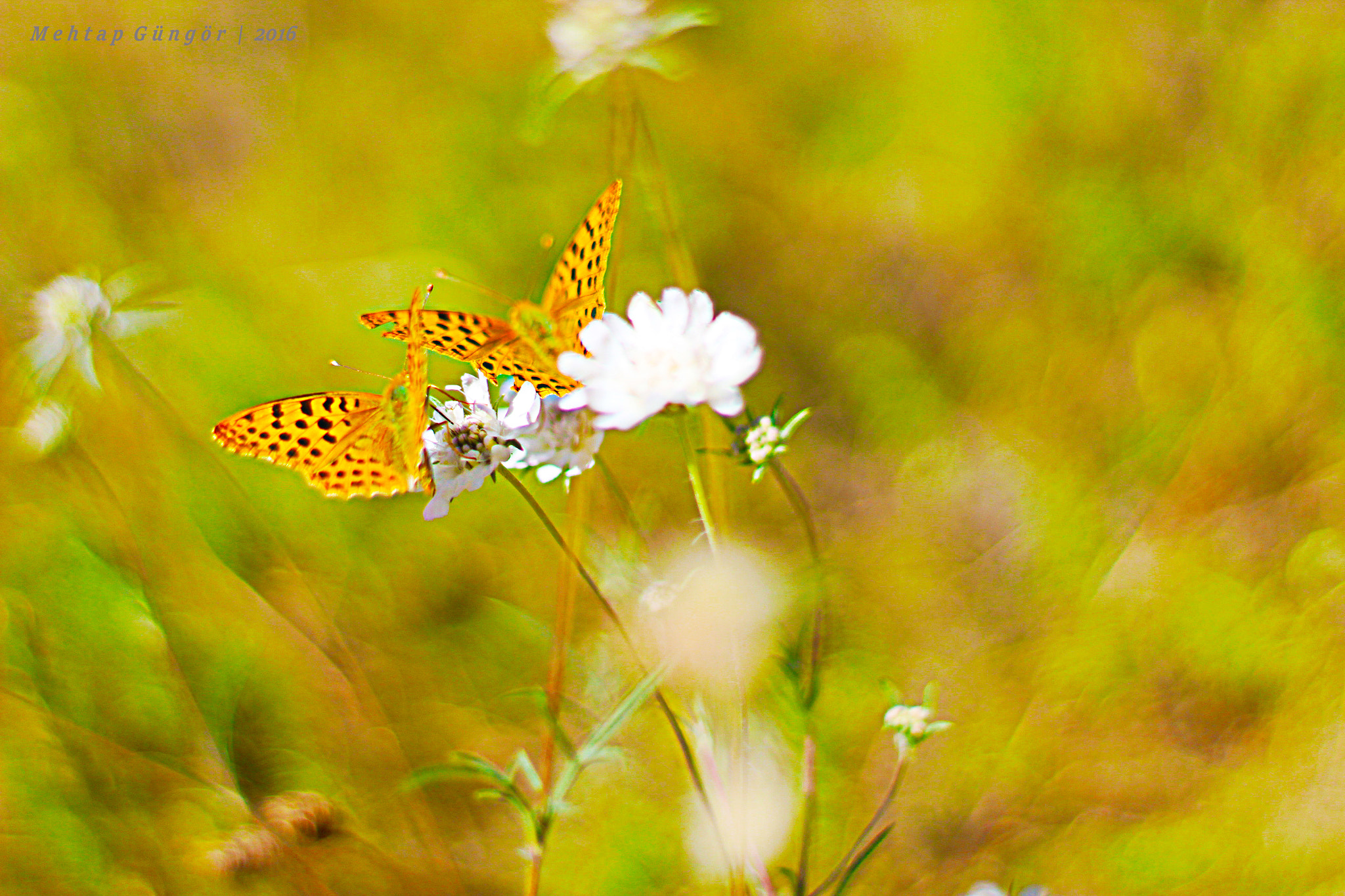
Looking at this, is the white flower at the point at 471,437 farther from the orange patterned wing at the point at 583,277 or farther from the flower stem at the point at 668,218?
the flower stem at the point at 668,218

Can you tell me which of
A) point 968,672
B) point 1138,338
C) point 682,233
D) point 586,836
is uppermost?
point 682,233

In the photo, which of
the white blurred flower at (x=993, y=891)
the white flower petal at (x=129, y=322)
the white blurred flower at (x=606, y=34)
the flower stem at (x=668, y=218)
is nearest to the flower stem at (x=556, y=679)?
the flower stem at (x=668, y=218)

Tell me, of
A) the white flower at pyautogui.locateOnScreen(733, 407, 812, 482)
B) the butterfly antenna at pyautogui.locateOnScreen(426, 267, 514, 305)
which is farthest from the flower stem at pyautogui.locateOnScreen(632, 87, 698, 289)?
the white flower at pyautogui.locateOnScreen(733, 407, 812, 482)

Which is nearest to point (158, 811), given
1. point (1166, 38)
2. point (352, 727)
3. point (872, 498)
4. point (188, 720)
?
point (188, 720)

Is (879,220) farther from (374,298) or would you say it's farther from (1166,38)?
(374,298)

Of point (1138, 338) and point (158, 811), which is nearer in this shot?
point (158, 811)

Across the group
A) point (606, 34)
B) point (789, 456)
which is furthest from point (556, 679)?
point (606, 34)
